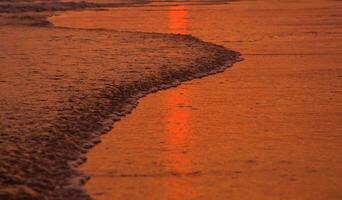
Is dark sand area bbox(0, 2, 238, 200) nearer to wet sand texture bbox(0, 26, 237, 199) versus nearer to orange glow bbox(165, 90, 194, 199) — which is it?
wet sand texture bbox(0, 26, 237, 199)

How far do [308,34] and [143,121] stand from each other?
811 centimetres

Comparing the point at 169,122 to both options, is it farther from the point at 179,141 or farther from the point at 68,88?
the point at 68,88

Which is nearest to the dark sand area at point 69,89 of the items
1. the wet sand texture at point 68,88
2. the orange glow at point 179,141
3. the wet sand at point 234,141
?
the wet sand texture at point 68,88

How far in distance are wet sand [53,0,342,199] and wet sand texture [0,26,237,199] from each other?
0.20m

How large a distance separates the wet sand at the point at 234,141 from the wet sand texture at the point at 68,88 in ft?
0.65

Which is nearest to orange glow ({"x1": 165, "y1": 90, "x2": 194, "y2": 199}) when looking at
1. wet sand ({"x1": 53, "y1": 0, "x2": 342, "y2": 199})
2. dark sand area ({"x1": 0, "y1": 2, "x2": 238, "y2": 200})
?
wet sand ({"x1": 53, "y1": 0, "x2": 342, "y2": 199})

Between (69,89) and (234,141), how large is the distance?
2.09 metres

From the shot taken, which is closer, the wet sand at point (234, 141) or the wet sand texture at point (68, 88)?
the wet sand at point (234, 141)

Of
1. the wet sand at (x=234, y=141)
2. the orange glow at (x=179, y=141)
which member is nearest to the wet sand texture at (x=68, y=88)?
the wet sand at (x=234, y=141)

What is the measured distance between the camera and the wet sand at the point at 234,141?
3734 mm

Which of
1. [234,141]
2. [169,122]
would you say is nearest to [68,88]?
[169,122]

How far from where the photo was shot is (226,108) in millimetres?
5812

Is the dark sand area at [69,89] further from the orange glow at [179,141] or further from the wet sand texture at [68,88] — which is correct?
the orange glow at [179,141]

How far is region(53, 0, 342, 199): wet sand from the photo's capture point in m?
3.73
